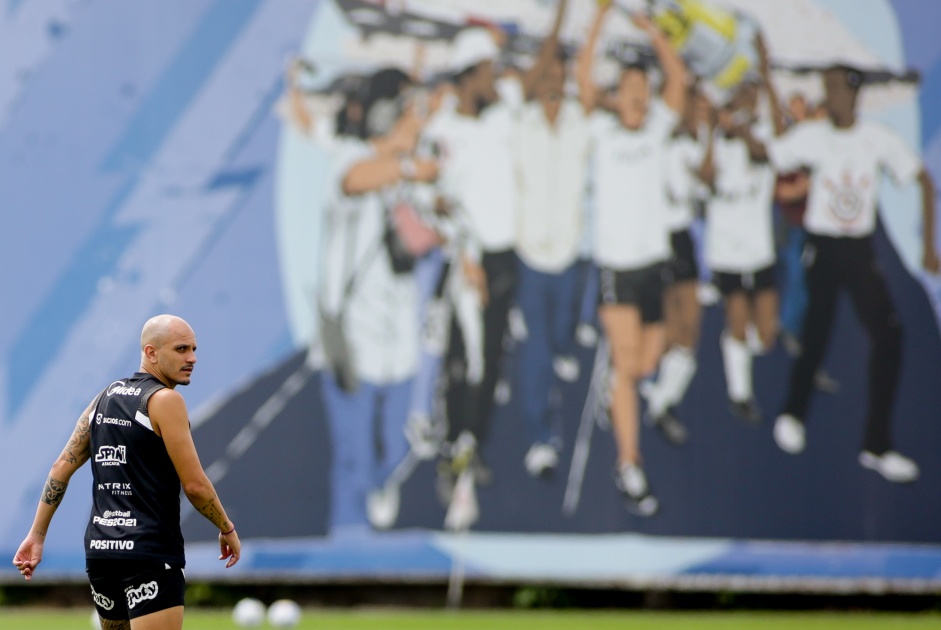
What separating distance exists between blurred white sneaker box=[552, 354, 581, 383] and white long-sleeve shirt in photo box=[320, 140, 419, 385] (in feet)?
4.57

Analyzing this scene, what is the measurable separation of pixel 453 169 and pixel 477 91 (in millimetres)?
829

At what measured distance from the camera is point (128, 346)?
44.6ft

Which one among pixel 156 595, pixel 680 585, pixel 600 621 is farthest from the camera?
pixel 680 585

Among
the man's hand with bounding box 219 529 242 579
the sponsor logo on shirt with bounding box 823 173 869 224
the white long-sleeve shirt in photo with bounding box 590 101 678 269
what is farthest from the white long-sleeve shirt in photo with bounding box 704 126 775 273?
the man's hand with bounding box 219 529 242 579

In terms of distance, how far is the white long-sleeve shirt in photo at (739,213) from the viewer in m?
13.9

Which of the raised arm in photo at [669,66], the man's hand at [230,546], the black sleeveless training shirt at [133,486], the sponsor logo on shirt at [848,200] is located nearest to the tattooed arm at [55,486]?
the black sleeveless training shirt at [133,486]

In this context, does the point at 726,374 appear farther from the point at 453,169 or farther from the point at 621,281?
the point at 453,169

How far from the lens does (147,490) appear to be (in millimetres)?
5430

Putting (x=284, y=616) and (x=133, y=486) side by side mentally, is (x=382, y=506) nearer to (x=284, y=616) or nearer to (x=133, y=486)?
(x=284, y=616)

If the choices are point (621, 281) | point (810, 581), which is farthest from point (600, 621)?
point (621, 281)

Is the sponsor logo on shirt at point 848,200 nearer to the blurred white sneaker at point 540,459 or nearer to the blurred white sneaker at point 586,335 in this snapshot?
the blurred white sneaker at point 586,335

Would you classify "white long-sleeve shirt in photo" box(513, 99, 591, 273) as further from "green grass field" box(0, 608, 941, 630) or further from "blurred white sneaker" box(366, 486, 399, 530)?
"green grass field" box(0, 608, 941, 630)

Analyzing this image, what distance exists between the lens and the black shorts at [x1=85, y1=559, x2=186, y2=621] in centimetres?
538

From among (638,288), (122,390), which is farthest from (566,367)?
(122,390)
